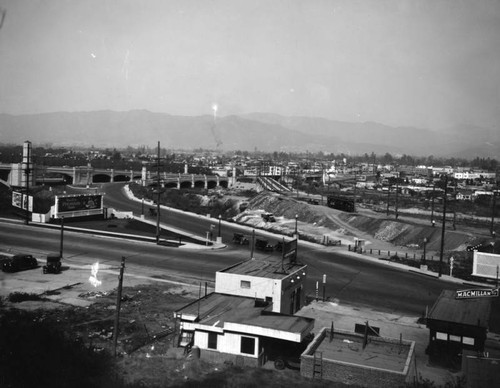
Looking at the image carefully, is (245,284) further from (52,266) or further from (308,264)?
(308,264)

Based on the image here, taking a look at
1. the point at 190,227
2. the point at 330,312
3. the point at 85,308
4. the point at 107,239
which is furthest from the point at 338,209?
the point at 85,308

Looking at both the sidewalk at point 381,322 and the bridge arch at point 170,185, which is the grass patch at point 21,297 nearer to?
the sidewalk at point 381,322

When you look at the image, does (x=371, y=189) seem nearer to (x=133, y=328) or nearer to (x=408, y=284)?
(x=408, y=284)

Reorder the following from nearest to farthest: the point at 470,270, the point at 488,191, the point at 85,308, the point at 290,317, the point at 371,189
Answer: the point at 290,317, the point at 85,308, the point at 470,270, the point at 488,191, the point at 371,189

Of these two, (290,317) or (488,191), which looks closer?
(290,317)

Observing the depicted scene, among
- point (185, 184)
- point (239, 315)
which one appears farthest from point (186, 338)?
point (185, 184)

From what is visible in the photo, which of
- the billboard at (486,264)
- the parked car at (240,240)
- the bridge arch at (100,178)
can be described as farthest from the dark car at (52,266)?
the bridge arch at (100,178)
